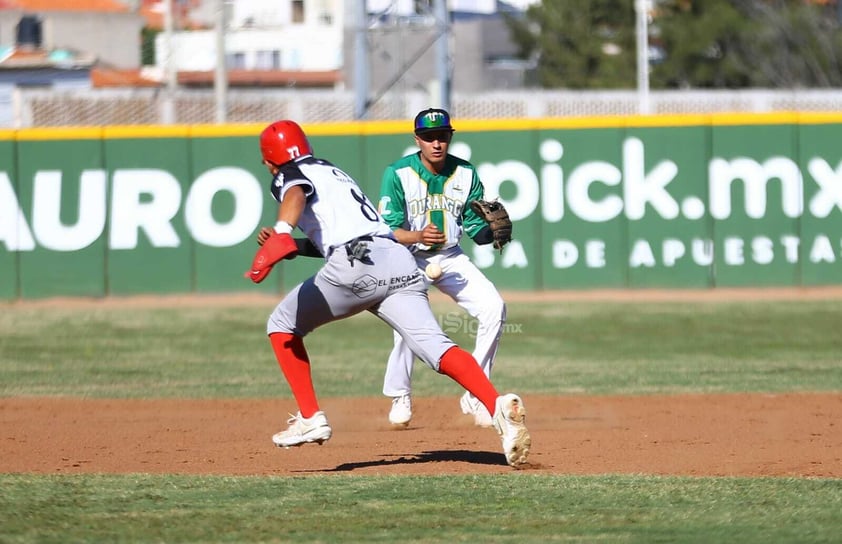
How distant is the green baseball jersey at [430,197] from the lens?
314 inches

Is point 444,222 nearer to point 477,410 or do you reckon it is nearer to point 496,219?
point 496,219

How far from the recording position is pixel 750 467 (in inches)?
267

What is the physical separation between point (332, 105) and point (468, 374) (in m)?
18.5

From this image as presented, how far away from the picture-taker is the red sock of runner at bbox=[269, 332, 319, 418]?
21.6 feet

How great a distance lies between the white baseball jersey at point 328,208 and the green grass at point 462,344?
4.02 meters

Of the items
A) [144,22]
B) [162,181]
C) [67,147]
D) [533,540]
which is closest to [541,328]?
→ [162,181]

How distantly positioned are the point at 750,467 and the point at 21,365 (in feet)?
23.9

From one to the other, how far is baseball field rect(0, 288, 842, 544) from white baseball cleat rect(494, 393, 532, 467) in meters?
0.13

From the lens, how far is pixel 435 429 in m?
8.54

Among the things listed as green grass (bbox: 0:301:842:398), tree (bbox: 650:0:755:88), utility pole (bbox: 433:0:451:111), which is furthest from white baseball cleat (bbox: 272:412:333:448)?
tree (bbox: 650:0:755:88)

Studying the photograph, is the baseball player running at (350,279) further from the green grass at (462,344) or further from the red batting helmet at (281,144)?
the green grass at (462,344)

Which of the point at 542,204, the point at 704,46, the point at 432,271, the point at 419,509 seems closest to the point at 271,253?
the point at 419,509

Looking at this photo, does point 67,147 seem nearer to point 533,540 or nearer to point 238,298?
point 238,298

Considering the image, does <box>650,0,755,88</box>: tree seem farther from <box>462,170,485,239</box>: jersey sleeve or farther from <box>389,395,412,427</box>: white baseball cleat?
<box>389,395,412,427</box>: white baseball cleat
